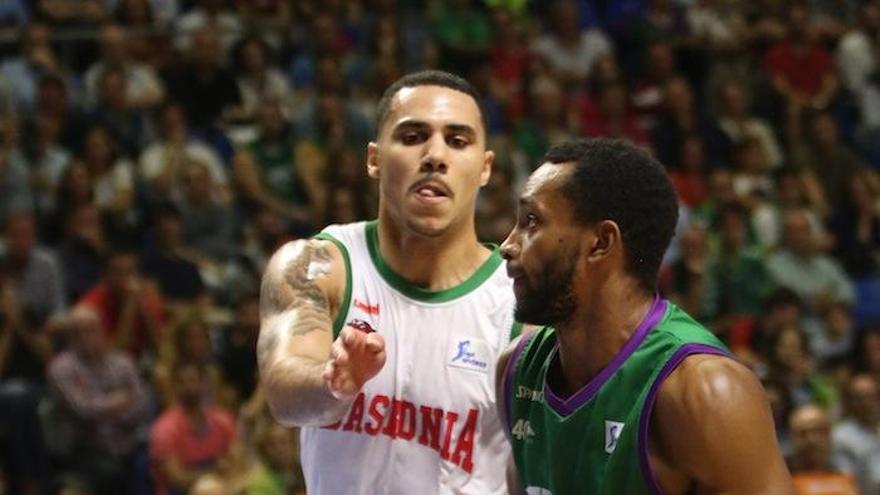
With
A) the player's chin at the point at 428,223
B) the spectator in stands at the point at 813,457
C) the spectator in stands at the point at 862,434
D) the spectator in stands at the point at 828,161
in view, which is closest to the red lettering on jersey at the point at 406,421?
the player's chin at the point at 428,223

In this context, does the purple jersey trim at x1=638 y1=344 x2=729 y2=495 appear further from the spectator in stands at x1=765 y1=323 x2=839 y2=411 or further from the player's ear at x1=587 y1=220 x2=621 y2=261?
the spectator in stands at x1=765 y1=323 x2=839 y2=411

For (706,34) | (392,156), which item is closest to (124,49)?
(706,34)

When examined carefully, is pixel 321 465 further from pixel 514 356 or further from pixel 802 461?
pixel 802 461

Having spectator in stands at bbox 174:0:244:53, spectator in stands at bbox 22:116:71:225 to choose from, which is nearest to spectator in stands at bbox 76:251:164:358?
spectator in stands at bbox 22:116:71:225

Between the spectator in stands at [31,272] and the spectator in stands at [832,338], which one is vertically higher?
the spectator in stands at [31,272]

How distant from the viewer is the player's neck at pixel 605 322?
416 centimetres

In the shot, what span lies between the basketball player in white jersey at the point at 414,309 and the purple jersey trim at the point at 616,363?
869 mm

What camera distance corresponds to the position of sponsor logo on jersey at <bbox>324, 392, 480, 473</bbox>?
502 cm

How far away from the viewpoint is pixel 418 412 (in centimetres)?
504

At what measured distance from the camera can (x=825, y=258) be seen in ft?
38.6

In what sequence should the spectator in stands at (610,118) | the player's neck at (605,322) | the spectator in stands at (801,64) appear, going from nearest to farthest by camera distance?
1. the player's neck at (605,322)
2. the spectator in stands at (610,118)
3. the spectator in stands at (801,64)

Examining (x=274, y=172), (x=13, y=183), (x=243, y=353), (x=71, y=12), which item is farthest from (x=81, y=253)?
(x=71, y=12)

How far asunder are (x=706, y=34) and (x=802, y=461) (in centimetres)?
586

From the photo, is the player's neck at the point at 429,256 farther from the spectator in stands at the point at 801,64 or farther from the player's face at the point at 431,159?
the spectator in stands at the point at 801,64
